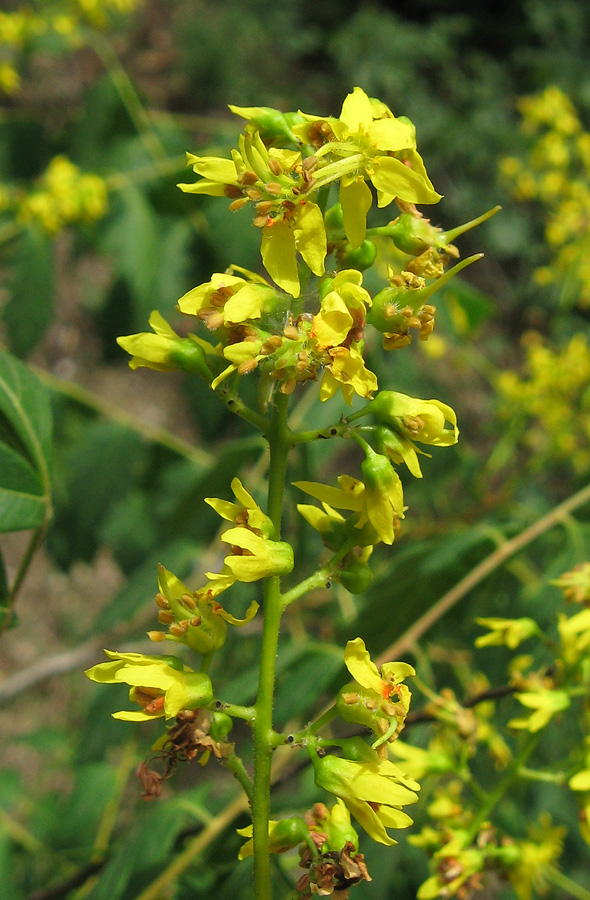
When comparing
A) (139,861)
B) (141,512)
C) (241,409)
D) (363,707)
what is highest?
(241,409)

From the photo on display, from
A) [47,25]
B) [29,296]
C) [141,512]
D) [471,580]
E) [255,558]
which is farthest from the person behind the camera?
[47,25]

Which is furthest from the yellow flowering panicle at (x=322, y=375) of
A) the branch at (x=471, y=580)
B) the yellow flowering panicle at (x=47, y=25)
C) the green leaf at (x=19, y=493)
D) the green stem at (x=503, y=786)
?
the yellow flowering panicle at (x=47, y=25)

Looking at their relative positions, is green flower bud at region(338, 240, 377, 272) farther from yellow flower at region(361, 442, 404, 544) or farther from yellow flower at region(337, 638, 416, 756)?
yellow flower at region(337, 638, 416, 756)

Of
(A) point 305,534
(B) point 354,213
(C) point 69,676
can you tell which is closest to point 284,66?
(C) point 69,676

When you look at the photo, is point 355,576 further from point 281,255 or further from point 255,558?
point 281,255

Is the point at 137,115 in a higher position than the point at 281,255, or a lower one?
lower

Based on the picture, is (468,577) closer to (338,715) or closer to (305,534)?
(305,534)

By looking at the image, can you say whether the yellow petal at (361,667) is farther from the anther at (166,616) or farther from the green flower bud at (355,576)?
the anther at (166,616)

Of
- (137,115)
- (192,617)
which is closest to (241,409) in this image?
(192,617)
